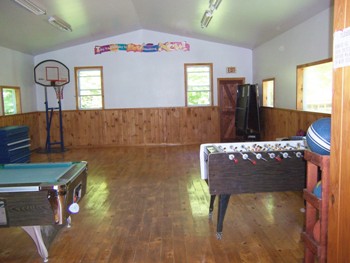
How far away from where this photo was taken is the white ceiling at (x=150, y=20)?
200 inches

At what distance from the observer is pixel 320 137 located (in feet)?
Answer: 6.12

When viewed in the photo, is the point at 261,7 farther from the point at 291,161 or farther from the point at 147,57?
the point at 147,57

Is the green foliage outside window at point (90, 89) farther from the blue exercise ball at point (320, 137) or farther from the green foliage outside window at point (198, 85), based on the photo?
the blue exercise ball at point (320, 137)

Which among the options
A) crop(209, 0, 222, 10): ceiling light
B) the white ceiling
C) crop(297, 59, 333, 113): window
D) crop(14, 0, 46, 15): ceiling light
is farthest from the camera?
crop(297, 59, 333, 113): window

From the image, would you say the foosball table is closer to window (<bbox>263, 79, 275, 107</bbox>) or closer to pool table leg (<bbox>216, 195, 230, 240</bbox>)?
pool table leg (<bbox>216, 195, 230, 240</bbox>)

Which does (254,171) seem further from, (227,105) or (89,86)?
(89,86)

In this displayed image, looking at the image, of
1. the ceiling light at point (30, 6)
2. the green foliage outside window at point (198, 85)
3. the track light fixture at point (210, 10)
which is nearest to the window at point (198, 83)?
the green foliage outside window at point (198, 85)

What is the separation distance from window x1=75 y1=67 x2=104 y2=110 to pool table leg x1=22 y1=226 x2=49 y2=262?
651 cm

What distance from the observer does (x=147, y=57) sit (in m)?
8.77

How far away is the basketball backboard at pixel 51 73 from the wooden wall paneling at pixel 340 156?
7647mm

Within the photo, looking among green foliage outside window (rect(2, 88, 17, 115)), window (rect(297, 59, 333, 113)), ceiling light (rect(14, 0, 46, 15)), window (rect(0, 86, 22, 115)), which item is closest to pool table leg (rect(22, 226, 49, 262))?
ceiling light (rect(14, 0, 46, 15))

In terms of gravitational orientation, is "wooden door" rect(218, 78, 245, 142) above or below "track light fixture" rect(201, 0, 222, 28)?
below

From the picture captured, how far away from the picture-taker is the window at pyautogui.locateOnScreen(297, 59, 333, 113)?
579 centimetres

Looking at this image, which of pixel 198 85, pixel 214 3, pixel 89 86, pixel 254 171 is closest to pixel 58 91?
pixel 89 86
